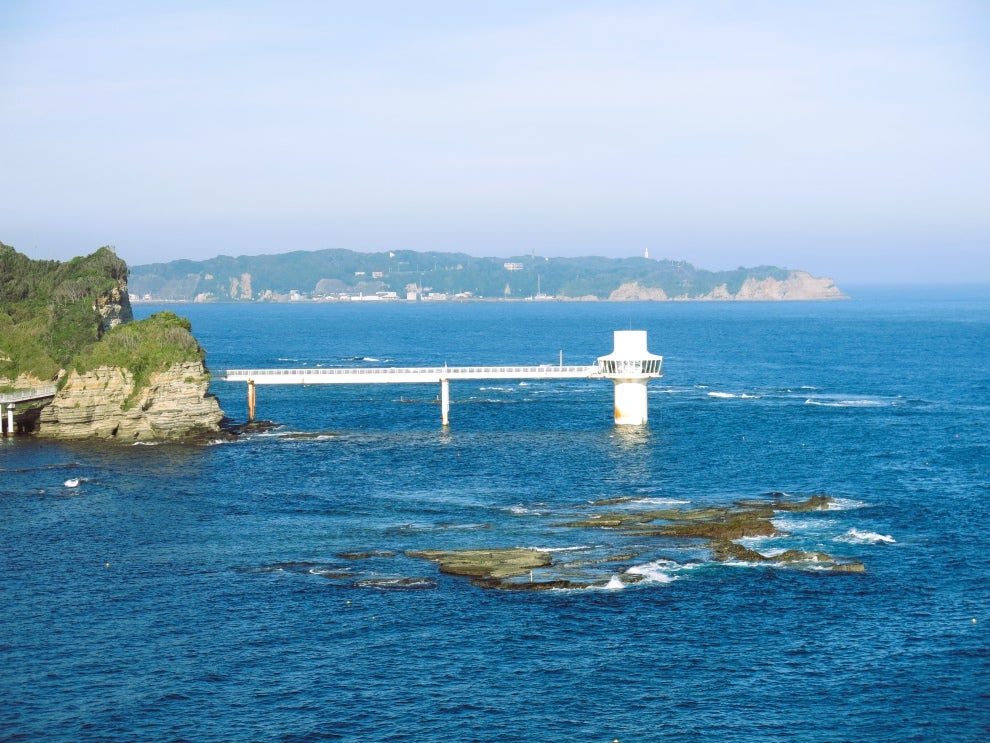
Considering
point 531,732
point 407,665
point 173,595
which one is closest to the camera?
point 531,732

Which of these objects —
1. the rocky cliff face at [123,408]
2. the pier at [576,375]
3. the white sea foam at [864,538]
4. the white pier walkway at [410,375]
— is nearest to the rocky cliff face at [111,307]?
the rocky cliff face at [123,408]

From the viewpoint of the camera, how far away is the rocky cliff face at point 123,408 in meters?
123

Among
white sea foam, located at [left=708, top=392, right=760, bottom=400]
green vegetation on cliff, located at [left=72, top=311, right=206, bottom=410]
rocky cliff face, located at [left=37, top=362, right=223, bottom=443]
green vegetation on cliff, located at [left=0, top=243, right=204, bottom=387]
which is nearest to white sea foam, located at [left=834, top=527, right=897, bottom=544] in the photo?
rocky cliff face, located at [left=37, top=362, right=223, bottom=443]

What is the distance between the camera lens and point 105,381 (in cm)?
12394

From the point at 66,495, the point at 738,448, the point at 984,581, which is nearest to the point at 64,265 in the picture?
the point at 66,495

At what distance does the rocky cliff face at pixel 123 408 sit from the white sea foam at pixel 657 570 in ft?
208

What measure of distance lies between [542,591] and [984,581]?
26.0 m

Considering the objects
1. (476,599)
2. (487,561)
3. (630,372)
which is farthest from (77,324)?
(476,599)

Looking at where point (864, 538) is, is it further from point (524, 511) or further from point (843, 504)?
point (524, 511)

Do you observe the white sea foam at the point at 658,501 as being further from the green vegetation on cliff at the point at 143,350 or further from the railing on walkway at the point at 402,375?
the green vegetation on cliff at the point at 143,350

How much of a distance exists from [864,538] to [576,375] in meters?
A: 56.2

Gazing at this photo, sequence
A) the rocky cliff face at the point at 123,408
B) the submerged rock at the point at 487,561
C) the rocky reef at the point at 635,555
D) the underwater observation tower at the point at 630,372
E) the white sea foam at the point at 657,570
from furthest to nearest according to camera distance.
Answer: the underwater observation tower at the point at 630,372
the rocky cliff face at the point at 123,408
the submerged rock at the point at 487,561
the rocky reef at the point at 635,555
the white sea foam at the point at 657,570

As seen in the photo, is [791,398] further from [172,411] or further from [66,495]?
[66,495]

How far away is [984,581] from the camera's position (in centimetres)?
7125
